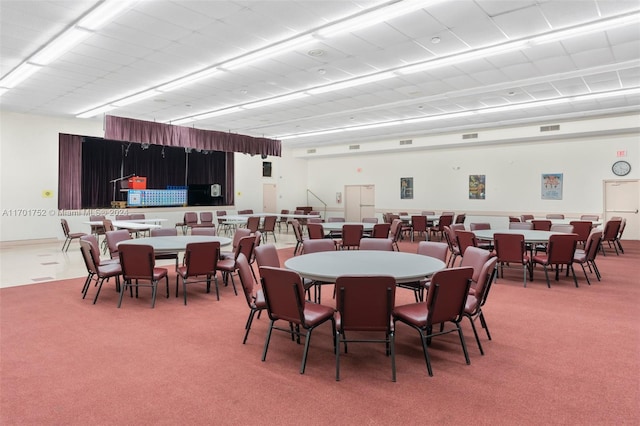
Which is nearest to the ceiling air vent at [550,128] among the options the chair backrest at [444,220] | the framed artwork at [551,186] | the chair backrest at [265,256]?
the framed artwork at [551,186]

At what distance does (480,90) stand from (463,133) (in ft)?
18.1

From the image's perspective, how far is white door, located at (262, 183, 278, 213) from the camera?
17344mm

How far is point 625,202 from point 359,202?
9224 mm

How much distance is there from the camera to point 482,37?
5.79 meters

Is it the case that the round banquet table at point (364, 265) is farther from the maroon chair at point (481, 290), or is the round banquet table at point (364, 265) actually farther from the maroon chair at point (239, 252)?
the maroon chair at point (239, 252)

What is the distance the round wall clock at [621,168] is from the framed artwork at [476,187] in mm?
3699

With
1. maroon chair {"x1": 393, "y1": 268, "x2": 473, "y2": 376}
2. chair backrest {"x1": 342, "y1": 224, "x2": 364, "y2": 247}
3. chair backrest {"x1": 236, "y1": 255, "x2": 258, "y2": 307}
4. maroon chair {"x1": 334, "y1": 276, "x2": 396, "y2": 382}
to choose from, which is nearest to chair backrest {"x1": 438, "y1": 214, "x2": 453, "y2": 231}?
chair backrest {"x1": 342, "y1": 224, "x2": 364, "y2": 247}

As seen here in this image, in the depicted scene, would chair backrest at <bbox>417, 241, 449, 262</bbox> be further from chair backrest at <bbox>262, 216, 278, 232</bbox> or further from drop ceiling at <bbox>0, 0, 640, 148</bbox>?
chair backrest at <bbox>262, 216, 278, 232</bbox>

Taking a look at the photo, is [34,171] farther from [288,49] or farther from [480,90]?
[480,90]

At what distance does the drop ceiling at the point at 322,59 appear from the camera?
16.5ft

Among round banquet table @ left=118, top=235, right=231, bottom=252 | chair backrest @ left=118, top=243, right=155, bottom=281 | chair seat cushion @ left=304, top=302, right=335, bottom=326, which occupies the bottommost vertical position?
chair seat cushion @ left=304, top=302, right=335, bottom=326

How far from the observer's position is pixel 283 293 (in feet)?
10.5

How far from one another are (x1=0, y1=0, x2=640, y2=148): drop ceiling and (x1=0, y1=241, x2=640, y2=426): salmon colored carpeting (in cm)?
361

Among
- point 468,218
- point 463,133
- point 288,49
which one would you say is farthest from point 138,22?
point 468,218
